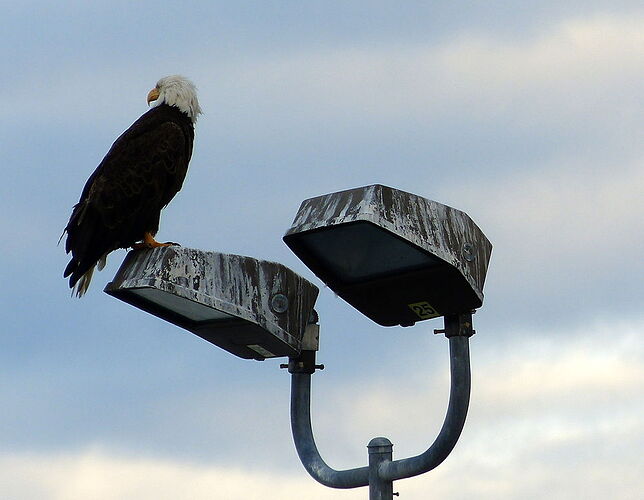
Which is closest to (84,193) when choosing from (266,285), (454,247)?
(266,285)

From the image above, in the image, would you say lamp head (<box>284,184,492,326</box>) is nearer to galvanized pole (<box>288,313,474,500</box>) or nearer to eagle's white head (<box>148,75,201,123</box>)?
galvanized pole (<box>288,313,474,500</box>)

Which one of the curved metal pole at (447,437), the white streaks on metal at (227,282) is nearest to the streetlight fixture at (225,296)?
the white streaks on metal at (227,282)

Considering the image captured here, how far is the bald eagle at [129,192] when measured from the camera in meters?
6.65

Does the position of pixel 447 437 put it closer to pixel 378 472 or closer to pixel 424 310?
pixel 378 472

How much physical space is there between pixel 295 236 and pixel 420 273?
39 centimetres

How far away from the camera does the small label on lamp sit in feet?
10.7

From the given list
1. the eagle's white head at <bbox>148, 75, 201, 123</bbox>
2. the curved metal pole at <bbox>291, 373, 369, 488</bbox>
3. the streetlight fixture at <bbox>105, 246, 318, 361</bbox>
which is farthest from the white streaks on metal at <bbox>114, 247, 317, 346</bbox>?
the eagle's white head at <bbox>148, 75, 201, 123</bbox>

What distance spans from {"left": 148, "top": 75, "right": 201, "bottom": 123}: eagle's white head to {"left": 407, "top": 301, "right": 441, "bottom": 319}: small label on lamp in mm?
4976

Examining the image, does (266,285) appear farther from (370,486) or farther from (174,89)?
(174,89)

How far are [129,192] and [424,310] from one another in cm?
400

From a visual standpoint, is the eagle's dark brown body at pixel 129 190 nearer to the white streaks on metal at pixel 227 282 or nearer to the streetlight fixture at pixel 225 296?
the streetlight fixture at pixel 225 296

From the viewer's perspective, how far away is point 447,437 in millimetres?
3143

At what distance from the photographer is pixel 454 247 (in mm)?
3002

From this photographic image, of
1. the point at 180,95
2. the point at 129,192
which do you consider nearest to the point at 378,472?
the point at 129,192
